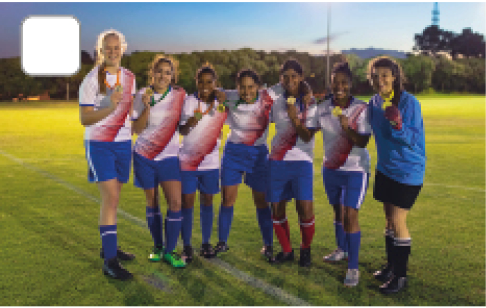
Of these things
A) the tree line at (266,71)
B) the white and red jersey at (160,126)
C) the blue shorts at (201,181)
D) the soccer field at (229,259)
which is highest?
the tree line at (266,71)

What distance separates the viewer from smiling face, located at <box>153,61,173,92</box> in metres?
4.59

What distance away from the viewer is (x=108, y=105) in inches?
166

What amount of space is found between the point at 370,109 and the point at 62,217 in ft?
14.8

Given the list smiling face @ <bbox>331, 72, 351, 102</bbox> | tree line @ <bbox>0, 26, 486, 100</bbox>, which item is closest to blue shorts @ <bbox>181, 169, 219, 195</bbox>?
smiling face @ <bbox>331, 72, 351, 102</bbox>

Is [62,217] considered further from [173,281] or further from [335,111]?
[335,111]

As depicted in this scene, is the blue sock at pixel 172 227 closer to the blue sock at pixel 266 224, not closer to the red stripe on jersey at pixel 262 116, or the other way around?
the blue sock at pixel 266 224

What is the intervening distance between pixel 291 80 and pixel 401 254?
5.89 feet

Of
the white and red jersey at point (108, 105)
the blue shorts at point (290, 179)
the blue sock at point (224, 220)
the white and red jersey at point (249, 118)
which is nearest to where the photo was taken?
the white and red jersey at point (108, 105)

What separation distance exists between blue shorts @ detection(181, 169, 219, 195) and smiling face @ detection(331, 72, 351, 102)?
55.2 inches

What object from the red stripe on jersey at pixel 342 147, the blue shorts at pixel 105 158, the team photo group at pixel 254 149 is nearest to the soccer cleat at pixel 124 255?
the team photo group at pixel 254 149

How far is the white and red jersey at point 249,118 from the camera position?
4816mm

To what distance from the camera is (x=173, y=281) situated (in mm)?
4426

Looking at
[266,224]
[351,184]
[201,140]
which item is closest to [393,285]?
[351,184]

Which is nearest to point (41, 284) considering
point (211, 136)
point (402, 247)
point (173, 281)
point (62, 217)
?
point (173, 281)
